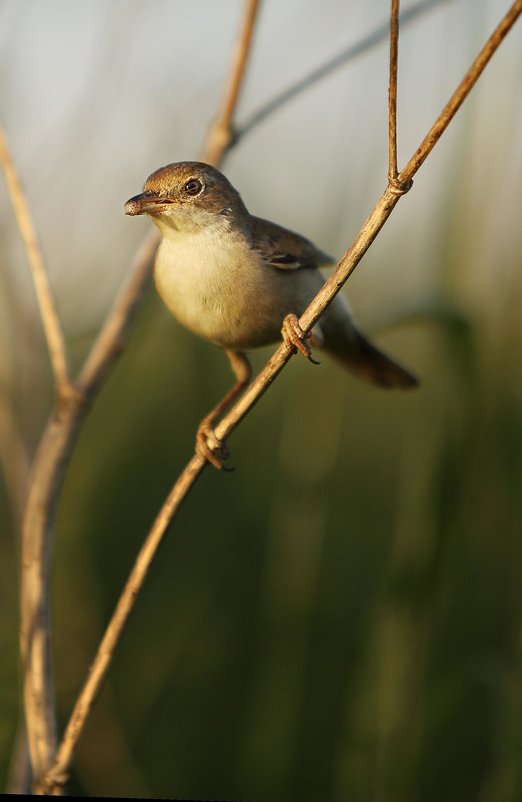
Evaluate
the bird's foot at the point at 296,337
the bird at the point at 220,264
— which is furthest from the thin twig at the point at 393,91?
the bird at the point at 220,264

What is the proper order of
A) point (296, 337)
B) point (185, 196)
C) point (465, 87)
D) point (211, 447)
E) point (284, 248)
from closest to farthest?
point (465, 87)
point (296, 337)
point (211, 447)
point (185, 196)
point (284, 248)

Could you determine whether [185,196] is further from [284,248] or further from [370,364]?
[370,364]

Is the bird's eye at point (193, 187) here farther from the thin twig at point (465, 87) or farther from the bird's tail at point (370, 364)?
the thin twig at point (465, 87)

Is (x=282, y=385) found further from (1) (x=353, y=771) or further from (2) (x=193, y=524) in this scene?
(1) (x=353, y=771)

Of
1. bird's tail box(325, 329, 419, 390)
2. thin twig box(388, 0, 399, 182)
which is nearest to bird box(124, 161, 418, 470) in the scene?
bird's tail box(325, 329, 419, 390)

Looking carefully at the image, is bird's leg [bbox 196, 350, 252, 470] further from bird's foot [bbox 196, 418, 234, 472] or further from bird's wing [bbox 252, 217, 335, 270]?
bird's wing [bbox 252, 217, 335, 270]

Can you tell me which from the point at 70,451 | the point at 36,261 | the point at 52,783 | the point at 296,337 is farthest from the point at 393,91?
the point at 52,783

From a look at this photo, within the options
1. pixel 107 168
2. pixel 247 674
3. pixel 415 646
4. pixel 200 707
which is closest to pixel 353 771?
pixel 415 646
